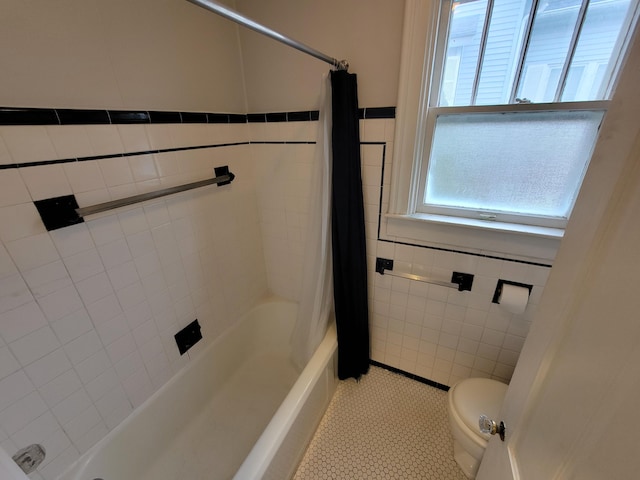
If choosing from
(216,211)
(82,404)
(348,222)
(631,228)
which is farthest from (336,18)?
(82,404)

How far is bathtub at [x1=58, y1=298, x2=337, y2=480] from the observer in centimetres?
113

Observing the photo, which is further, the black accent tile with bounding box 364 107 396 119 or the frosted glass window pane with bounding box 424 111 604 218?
the black accent tile with bounding box 364 107 396 119

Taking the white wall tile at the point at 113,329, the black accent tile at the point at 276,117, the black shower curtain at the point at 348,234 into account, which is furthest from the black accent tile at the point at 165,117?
the white wall tile at the point at 113,329

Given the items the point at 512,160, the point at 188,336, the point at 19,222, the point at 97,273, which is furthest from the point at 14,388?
the point at 512,160

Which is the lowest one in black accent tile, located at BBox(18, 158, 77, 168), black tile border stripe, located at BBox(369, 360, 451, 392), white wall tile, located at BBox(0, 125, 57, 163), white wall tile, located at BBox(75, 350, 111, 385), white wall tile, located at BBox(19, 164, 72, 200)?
black tile border stripe, located at BBox(369, 360, 451, 392)

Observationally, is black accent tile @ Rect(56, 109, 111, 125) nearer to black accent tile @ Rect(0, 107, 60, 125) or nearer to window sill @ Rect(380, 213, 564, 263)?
black accent tile @ Rect(0, 107, 60, 125)

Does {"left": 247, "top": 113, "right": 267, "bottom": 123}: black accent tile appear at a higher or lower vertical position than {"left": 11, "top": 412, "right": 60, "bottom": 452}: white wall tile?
higher

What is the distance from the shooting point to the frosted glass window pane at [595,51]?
0.89m

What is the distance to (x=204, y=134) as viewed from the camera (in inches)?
54.2

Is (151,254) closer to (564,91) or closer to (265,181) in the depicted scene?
(265,181)

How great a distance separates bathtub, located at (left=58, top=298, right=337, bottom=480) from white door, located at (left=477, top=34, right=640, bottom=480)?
0.90m

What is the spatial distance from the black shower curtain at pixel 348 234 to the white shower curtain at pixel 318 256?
0.04 meters

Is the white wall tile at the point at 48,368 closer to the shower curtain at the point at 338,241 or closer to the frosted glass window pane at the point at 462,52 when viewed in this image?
the shower curtain at the point at 338,241

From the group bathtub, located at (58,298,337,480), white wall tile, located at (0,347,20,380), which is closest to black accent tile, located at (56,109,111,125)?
white wall tile, located at (0,347,20,380)
